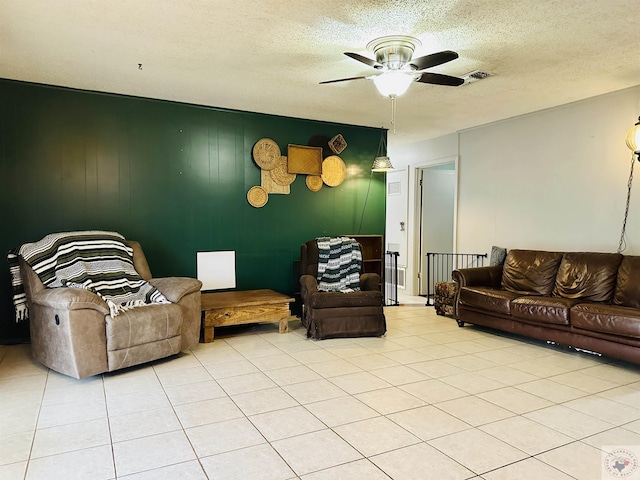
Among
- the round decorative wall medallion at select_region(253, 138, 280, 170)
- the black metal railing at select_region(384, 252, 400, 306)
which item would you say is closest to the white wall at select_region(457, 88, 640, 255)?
the black metal railing at select_region(384, 252, 400, 306)

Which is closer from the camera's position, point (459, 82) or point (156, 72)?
point (459, 82)

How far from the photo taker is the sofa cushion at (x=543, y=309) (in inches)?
151

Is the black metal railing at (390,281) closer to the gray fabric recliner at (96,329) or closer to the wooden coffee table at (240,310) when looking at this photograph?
the wooden coffee table at (240,310)

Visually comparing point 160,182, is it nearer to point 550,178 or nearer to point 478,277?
point 478,277

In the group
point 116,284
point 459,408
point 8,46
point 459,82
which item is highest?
point 8,46

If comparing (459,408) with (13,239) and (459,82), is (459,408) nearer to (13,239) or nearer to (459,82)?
(459,82)

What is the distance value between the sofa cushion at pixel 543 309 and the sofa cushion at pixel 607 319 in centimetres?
9

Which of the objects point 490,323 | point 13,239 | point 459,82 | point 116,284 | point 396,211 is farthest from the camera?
point 396,211

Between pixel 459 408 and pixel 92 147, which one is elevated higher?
pixel 92 147

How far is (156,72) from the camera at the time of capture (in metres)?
3.81

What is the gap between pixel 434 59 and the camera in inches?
111

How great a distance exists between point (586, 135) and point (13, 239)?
228 inches

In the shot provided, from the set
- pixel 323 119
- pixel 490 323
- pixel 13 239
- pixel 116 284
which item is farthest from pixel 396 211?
pixel 13 239

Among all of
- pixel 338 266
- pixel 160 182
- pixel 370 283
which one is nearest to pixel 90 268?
pixel 160 182
